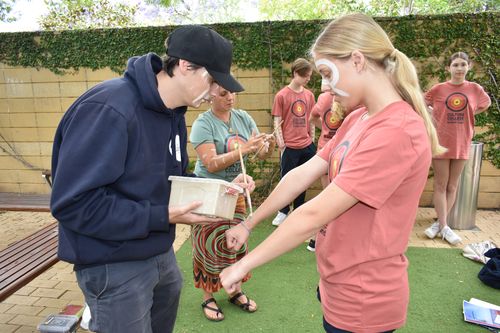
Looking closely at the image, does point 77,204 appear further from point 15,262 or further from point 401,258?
point 15,262

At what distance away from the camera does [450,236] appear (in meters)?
4.34

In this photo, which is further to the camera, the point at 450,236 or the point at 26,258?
the point at 450,236

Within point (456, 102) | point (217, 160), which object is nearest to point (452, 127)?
point (456, 102)

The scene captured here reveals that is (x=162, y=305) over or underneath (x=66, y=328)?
over

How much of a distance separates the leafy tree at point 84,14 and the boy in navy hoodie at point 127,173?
7888mm

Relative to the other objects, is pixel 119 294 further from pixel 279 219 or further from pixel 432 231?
pixel 432 231

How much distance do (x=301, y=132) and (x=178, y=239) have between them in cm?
205

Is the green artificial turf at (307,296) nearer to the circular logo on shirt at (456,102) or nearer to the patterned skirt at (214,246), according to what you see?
the patterned skirt at (214,246)

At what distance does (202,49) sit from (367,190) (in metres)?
0.84

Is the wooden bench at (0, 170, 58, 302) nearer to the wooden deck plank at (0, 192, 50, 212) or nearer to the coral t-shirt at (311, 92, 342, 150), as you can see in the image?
the wooden deck plank at (0, 192, 50, 212)

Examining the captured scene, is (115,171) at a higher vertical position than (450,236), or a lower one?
higher

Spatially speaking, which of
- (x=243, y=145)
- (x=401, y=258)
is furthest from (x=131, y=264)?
(x=243, y=145)

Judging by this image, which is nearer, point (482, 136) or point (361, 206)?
point (361, 206)

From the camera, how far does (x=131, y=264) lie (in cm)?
154
